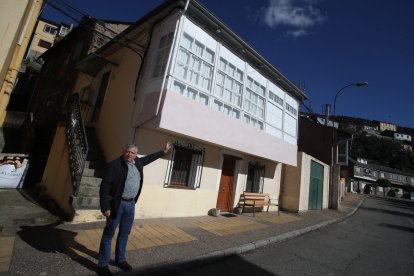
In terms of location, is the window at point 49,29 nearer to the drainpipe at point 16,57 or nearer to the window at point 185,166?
the drainpipe at point 16,57

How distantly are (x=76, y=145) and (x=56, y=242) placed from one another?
3432mm

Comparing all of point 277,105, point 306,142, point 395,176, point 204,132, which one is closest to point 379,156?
point 395,176

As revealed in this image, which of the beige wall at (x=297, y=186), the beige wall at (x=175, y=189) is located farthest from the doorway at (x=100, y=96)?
the beige wall at (x=297, y=186)

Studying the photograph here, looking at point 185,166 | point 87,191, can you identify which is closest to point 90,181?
point 87,191

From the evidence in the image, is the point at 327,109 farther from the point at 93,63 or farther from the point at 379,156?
the point at 379,156

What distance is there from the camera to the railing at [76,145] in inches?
257

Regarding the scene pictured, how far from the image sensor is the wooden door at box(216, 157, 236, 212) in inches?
400

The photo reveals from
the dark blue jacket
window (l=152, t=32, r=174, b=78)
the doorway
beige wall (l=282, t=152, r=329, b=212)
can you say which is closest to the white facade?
window (l=152, t=32, r=174, b=78)

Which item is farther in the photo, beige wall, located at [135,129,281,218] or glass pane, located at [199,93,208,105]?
glass pane, located at [199,93,208,105]

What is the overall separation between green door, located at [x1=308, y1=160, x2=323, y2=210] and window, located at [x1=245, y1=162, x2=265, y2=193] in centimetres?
465

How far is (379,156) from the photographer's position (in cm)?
8512

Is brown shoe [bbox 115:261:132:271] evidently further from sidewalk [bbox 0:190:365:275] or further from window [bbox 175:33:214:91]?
window [bbox 175:33:214:91]

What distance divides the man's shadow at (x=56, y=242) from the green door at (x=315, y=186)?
44.1 ft

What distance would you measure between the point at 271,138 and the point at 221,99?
11.5 ft
